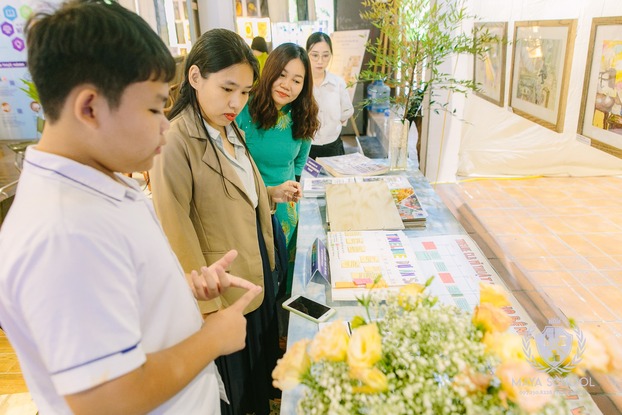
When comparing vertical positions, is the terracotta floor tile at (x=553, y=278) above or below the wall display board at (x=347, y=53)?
below

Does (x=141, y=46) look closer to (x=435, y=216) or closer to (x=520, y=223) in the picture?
(x=435, y=216)

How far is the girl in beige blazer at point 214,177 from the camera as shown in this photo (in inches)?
51.2

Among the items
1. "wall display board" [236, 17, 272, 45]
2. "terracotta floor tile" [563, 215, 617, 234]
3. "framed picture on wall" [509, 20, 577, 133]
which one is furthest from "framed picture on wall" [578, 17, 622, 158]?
"wall display board" [236, 17, 272, 45]

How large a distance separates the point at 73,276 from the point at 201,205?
833 millimetres

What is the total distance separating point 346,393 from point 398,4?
2.03m

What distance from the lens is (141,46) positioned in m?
0.62

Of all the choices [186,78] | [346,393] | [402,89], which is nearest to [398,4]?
[402,89]

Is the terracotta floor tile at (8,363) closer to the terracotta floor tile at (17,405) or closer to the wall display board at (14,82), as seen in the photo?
the terracotta floor tile at (17,405)

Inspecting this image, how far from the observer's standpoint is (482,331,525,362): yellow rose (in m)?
0.65

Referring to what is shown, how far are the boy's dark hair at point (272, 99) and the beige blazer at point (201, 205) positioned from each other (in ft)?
2.13

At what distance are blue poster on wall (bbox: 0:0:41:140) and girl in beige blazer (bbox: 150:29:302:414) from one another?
2.54m

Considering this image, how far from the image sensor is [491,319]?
713 millimetres

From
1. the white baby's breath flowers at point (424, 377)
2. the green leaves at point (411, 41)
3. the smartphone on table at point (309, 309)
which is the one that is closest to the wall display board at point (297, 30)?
the green leaves at point (411, 41)

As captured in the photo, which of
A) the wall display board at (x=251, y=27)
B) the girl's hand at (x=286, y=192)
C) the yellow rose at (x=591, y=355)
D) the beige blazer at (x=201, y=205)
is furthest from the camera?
the wall display board at (x=251, y=27)
